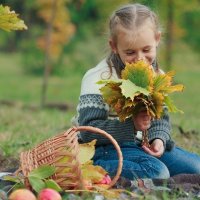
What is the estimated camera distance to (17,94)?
1675 centimetres

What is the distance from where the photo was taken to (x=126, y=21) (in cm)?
479

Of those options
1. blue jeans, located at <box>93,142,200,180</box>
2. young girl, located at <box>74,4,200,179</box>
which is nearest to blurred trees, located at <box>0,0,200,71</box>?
young girl, located at <box>74,4,200,179</box>

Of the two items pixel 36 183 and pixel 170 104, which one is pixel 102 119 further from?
pixel 36 183

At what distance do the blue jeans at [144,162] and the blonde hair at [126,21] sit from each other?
53 cm

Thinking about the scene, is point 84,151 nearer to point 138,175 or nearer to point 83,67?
point 138,175

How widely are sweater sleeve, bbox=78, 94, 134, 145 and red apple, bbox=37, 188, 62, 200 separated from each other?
3.40ft

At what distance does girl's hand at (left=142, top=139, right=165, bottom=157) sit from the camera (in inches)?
184

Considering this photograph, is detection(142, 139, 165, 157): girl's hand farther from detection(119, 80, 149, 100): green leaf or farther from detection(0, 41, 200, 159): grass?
detection(0, 41, 200, 159): grass

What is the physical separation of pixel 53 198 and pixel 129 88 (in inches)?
36.4

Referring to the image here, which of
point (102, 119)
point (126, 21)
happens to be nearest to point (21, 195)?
point (102, 119)

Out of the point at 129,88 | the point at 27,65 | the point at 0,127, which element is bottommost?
the point at 27,65

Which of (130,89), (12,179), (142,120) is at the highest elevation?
(130,89)

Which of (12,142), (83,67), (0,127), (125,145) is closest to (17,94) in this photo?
(83,67)

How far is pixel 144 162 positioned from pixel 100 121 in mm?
382
